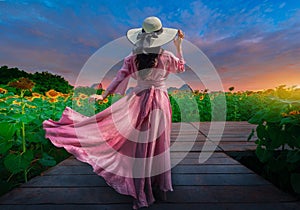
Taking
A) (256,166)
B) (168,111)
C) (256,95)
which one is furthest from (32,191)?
Result: (256,95)

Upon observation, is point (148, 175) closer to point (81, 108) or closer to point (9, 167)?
point (9, 167)

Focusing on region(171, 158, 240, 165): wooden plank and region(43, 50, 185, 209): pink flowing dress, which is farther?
region(171, 158, 240, 165): wooden plank

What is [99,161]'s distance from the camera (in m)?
2.13

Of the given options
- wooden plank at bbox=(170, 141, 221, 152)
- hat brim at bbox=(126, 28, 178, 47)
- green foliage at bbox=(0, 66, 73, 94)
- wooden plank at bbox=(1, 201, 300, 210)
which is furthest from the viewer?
green foliage at bbox=(0, 66, 73, 94)

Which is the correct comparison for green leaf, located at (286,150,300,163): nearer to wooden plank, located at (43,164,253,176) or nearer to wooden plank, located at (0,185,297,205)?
wooden plank, located at (0,185,297,205)

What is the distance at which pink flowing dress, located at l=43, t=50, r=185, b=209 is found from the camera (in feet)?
5.84

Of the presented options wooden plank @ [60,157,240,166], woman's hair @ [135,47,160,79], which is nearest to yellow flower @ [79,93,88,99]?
wooden plank @ [60,157,240,166]

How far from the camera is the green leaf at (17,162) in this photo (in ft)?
5.94

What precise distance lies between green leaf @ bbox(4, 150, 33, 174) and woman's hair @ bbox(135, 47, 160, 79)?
3.62ft

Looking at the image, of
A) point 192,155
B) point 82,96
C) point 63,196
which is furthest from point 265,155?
point 82,96

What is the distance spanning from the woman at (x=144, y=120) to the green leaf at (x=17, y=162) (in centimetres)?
53

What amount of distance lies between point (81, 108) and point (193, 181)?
282 centimetres

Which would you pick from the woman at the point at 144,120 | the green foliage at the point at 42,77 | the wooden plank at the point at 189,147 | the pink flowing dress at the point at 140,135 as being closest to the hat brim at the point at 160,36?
the woman at the point at 144,120

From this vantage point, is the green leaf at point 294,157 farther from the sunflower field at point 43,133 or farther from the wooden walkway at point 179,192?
the wooden walkway at point 179,192
